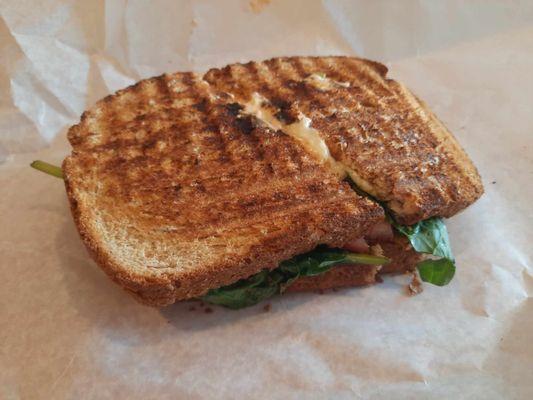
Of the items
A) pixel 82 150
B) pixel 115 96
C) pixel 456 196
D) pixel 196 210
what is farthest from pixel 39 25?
pixel 456 196

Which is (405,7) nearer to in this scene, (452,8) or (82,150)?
(452,8)

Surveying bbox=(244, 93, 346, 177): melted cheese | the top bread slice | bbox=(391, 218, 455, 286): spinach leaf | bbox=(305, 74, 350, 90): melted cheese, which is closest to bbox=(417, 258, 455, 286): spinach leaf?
bbox=(391, 218, 455, 286): spinach leaf

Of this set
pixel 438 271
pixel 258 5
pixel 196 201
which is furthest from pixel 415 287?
pixel 258 5

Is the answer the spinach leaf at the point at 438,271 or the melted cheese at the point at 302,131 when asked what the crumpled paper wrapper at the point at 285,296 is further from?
the melted cheese at the point at 302,131

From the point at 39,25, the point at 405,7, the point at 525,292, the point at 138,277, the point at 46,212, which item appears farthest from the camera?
the point at 405,7

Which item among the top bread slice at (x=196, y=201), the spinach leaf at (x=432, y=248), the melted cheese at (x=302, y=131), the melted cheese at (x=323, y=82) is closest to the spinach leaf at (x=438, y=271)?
the spinach leaf at (x=432, y=248)

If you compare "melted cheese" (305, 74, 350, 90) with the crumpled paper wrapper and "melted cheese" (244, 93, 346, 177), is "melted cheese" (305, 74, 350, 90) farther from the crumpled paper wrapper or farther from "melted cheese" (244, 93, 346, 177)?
the crumpled paper wrapper
